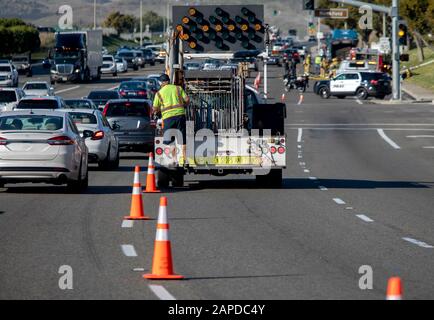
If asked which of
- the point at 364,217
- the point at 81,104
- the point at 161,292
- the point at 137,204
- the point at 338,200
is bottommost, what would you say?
the point at 338,200

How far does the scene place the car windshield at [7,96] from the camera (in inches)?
1924

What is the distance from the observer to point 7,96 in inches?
1933

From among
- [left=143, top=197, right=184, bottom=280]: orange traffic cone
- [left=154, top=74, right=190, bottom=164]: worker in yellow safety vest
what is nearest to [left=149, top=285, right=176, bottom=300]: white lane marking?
[left=143, top=197, right=184, bottom=280]: orange traffic cone

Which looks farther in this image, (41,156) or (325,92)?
(325,92)

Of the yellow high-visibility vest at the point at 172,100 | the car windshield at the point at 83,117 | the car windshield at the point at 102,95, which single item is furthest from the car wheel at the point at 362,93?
the yellow high-visibility vest at the point at 172,100

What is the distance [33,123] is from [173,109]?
105 inches

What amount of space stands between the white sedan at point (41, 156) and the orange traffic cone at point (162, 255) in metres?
10.2

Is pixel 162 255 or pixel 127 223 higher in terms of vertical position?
pixel 162 255

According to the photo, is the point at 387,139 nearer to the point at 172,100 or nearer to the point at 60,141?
the point at 172,100

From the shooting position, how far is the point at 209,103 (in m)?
24.9

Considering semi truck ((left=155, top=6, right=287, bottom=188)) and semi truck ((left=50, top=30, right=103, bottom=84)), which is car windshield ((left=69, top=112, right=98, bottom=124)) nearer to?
semi truck ((left=155, top=6, right=287, bottom=188))

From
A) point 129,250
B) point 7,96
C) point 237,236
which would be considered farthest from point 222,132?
point 7,96

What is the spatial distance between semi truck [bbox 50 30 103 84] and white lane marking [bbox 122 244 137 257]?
73.9 m
